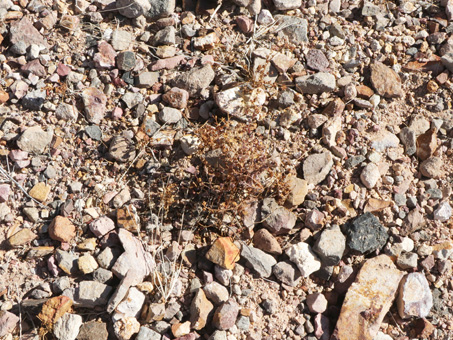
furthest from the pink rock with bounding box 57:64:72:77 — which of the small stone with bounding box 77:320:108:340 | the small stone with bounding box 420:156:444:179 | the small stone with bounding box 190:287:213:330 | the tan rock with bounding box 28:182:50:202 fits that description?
the small stone with bounding box 420:156:444:179

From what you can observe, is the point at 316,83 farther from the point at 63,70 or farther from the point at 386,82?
the point at 63,70

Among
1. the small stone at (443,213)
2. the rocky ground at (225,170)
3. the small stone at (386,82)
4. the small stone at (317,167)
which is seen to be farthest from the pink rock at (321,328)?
the small stone at (386,82)

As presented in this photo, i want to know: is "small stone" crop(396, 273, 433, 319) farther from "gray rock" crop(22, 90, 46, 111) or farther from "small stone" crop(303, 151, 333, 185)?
"gray rock" crop(22, 90, 46, 111)

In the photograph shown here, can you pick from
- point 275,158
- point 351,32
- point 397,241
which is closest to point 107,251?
point 275,158

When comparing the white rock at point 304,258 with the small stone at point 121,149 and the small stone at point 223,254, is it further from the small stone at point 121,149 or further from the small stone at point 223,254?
the small stone at point 121,149

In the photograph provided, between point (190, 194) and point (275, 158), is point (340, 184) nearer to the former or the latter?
point (275, 158)
